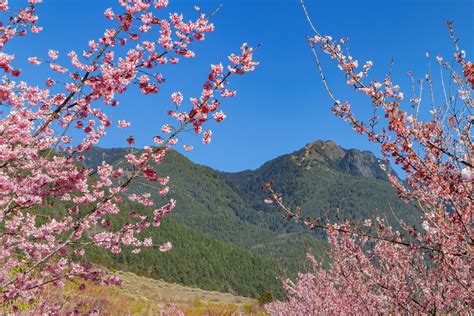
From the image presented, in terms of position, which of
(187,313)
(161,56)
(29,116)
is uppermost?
(161,56)

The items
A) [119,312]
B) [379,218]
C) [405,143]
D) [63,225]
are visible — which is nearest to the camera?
[405,143]

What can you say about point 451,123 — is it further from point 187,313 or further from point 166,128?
point 187,313

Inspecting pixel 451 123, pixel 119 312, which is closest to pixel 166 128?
pixel 451 123

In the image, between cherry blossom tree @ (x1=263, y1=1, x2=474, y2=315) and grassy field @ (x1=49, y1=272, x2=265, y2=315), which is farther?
grassy field @ (x1=49, y1=272, x2=265, y2=315)

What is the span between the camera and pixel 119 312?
38.4 ft

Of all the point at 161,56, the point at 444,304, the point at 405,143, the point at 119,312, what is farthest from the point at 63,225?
the point at 119,312

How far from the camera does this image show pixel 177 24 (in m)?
4.57

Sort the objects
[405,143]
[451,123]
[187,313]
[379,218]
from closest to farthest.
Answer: [405,143]
[451,123]
[379,218]
[187,313]

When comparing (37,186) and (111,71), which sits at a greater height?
(111,71)

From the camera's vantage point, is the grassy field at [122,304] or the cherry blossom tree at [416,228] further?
the grassy field at [122,304]

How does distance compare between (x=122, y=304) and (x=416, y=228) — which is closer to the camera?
(x=416, y=228)

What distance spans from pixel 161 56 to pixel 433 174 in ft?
8.85

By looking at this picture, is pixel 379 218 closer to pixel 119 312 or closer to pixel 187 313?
pixel 119 312

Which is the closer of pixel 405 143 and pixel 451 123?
pixel 405 143
